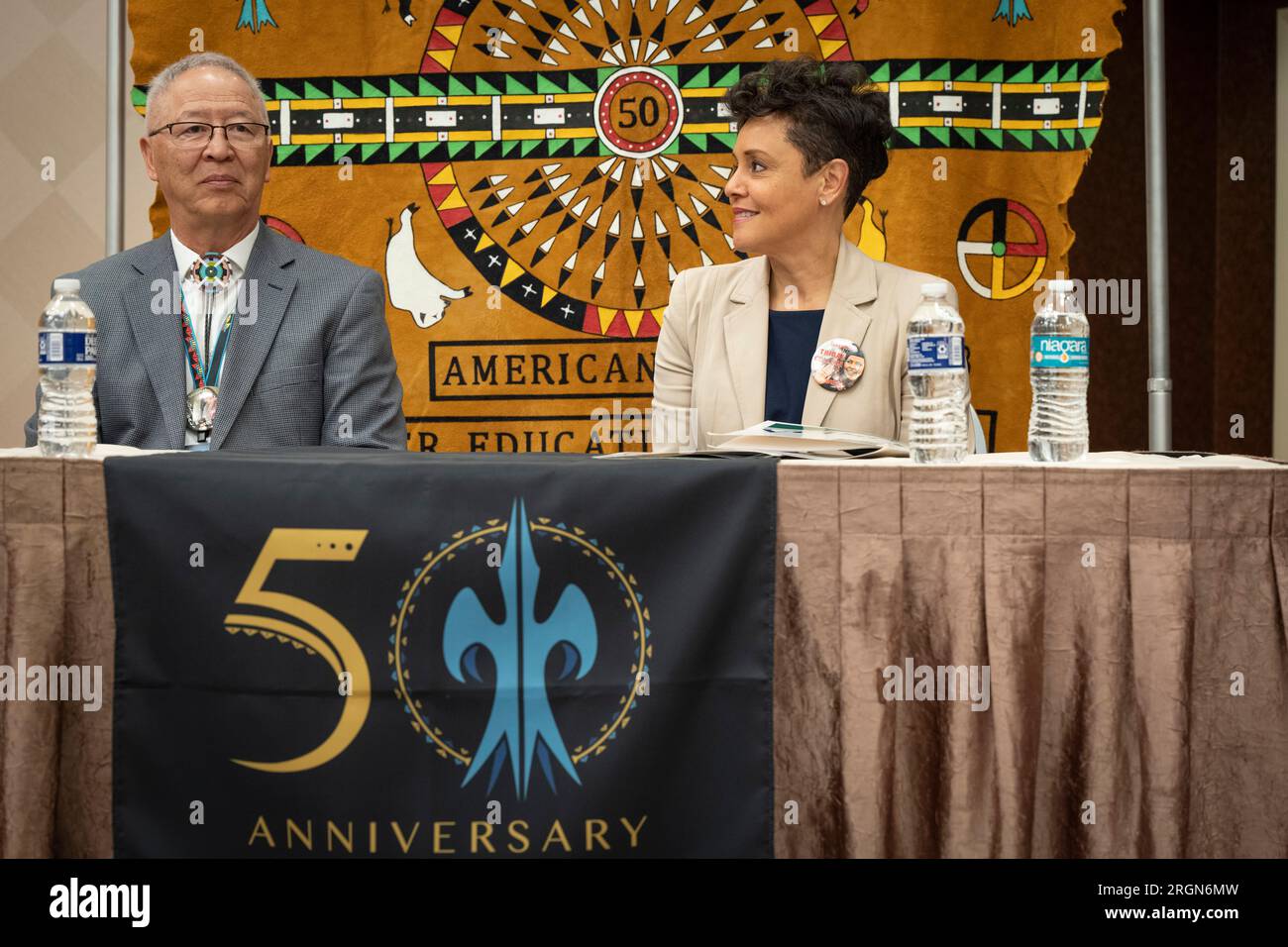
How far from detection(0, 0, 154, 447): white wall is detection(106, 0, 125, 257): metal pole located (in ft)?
2.76

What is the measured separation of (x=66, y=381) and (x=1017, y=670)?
140 cm

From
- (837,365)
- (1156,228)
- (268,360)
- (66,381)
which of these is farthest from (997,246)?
(66,381)

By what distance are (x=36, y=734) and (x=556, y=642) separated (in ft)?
2.22

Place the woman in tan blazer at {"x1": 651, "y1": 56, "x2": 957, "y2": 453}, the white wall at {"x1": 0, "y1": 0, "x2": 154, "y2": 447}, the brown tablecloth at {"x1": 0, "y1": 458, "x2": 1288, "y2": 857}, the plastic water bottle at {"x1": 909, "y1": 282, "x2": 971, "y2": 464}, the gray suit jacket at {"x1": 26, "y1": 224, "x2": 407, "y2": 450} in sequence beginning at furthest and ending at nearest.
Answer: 1. the white wall at {"x1": 0, "y1": 0, "x2": 154, "y2": 447}
2. the woman in tan blazer at {"x1": 651, "y1": 56, "x2": 957, "y2": 453}
3. the gray suit jacket at {"x1": 26, "y1": 224, "x2": 407, "y2": 450}
4. the plastic water bottle at {"x1": 909, "y1": 282, "x2": 971, "y2": 464}
5. the brown tablecloth at {"x1": 0, "y1": 458, "x2": 1288, "y2": 857}

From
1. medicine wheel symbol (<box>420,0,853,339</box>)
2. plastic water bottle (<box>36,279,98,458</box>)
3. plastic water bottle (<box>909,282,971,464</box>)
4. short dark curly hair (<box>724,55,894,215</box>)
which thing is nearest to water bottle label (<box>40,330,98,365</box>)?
plastic water bottle (<box>36,279,98,458</box>)

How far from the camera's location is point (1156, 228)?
299 centimetres

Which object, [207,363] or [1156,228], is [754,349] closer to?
[207,363]

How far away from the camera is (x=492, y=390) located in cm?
331

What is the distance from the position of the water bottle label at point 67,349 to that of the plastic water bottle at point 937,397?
116 cm

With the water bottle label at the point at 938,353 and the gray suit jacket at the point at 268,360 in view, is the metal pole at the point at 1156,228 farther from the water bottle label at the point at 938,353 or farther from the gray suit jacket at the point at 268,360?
the gray suit jacket at the point at 268,360

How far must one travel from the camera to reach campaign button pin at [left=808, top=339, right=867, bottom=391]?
2385 millimetres

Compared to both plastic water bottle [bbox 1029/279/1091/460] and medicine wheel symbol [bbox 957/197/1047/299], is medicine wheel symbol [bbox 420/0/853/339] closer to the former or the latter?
medicine wheel symbol [bbox 957/197/1047/299]

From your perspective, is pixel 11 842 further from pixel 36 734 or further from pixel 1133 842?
pixel 1133 842
